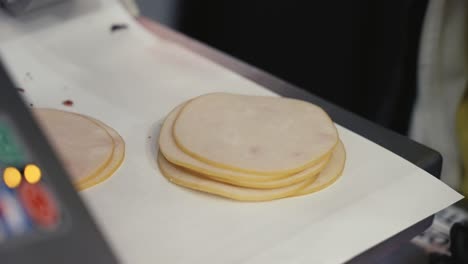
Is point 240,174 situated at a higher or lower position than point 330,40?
higher

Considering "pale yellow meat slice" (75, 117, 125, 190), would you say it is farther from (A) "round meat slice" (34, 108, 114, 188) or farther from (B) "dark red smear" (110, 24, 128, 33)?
(B) "dark red smear" (110, 24, 128, 33)

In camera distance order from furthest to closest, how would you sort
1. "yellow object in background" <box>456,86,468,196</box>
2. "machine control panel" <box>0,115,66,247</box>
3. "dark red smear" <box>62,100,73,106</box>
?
1. "yellow object in background" <box>456,86,468,196</box>
2. "dark red smear" <box>62,100,73,106</box>
3. "machine control panel" <box>0,115,66,247</box>

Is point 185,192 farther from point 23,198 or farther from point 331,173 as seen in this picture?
point 23,198

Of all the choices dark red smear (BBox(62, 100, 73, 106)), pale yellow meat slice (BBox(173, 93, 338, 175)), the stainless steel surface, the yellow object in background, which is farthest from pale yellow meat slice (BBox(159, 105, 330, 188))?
the yellow object in background

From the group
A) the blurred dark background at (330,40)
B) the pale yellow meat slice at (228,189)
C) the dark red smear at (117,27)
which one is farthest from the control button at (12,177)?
the blurred dark background at (330,40)

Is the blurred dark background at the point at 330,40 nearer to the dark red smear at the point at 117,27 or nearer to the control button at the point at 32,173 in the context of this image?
the dark red smear at the point at 117,27

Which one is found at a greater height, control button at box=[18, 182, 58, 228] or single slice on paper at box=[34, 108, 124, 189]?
control button at box=[18, 182, 58, 228]

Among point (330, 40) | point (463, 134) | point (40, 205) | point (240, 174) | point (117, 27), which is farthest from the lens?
point (330, 40)

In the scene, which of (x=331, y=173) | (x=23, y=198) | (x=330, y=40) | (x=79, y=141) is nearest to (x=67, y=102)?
(x=79, y=141)
